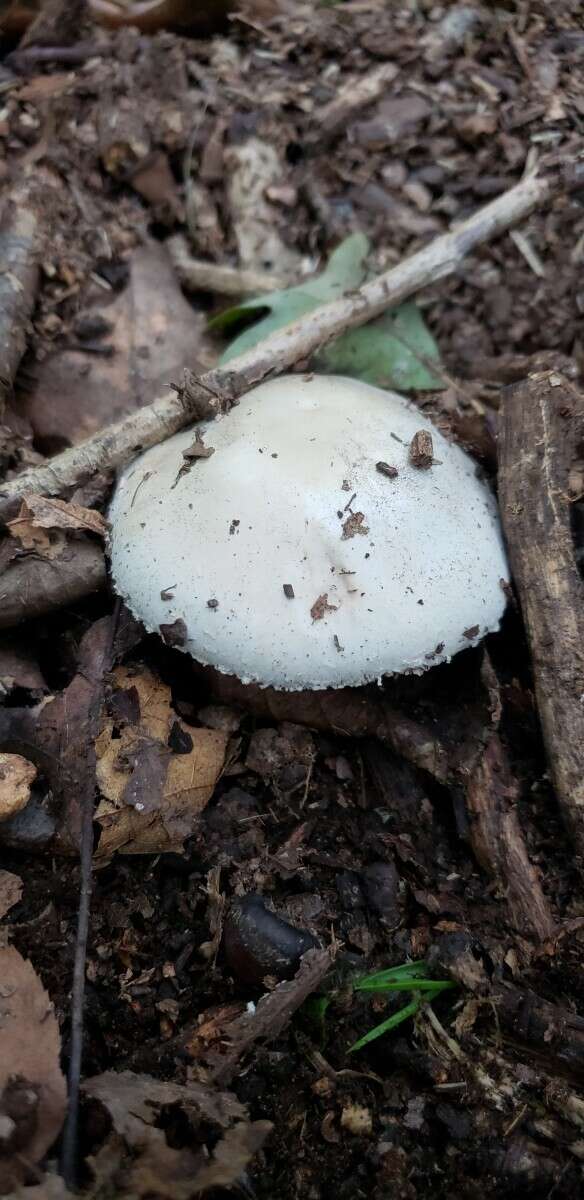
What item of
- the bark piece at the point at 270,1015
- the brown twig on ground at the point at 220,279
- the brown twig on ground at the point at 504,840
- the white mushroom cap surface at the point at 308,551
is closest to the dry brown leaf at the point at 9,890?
the bark piece at the point at 270,1015

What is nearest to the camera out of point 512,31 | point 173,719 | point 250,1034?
point 250,1034

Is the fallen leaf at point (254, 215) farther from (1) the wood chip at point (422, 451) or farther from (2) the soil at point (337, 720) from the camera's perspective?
(1) the wood chip at point (422, 451)

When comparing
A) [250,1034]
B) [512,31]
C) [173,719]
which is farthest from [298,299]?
[250,1034]

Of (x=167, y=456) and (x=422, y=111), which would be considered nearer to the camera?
(x=167, y=456)

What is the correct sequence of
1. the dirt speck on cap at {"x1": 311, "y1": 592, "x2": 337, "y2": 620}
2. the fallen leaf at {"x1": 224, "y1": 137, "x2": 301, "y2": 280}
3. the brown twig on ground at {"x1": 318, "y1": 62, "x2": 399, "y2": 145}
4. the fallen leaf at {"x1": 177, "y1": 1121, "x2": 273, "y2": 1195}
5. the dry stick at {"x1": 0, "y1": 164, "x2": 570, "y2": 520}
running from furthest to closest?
the brown twig on ground at {"x1": 318, "y1": 62, "x2": 399, "y2": 145} < the fallen leaf at {"x1": 224, "y1": 137, "x2": 301, "y2": 280} < the dry stick at {"x1": 0, "y1": 164, "x2": 570, "y2": 520} < the dirt speck on cap at {"x1": 311, "y1": 592, "x2": 337, "y2": 620} < the fallen leaf at {"x1": 177, "y1": 1121, "x2": 273, "y2": 1195}

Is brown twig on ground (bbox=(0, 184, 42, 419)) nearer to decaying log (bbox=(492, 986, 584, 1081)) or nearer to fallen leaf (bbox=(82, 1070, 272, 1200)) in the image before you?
fallen leaf (bbox=(82, 1070, 272, 1200))

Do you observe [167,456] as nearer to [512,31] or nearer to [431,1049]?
[431,1049]

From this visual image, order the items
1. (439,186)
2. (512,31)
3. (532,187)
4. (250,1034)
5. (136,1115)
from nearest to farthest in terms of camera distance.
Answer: (136,1115), (250,1034), (532,187), (439,186), (512,31)

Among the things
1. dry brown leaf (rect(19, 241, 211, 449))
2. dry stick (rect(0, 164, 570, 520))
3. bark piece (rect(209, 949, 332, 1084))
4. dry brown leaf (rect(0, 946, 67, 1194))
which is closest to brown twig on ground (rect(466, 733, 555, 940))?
bark piece (rect(209, 949, 332, 1084))
